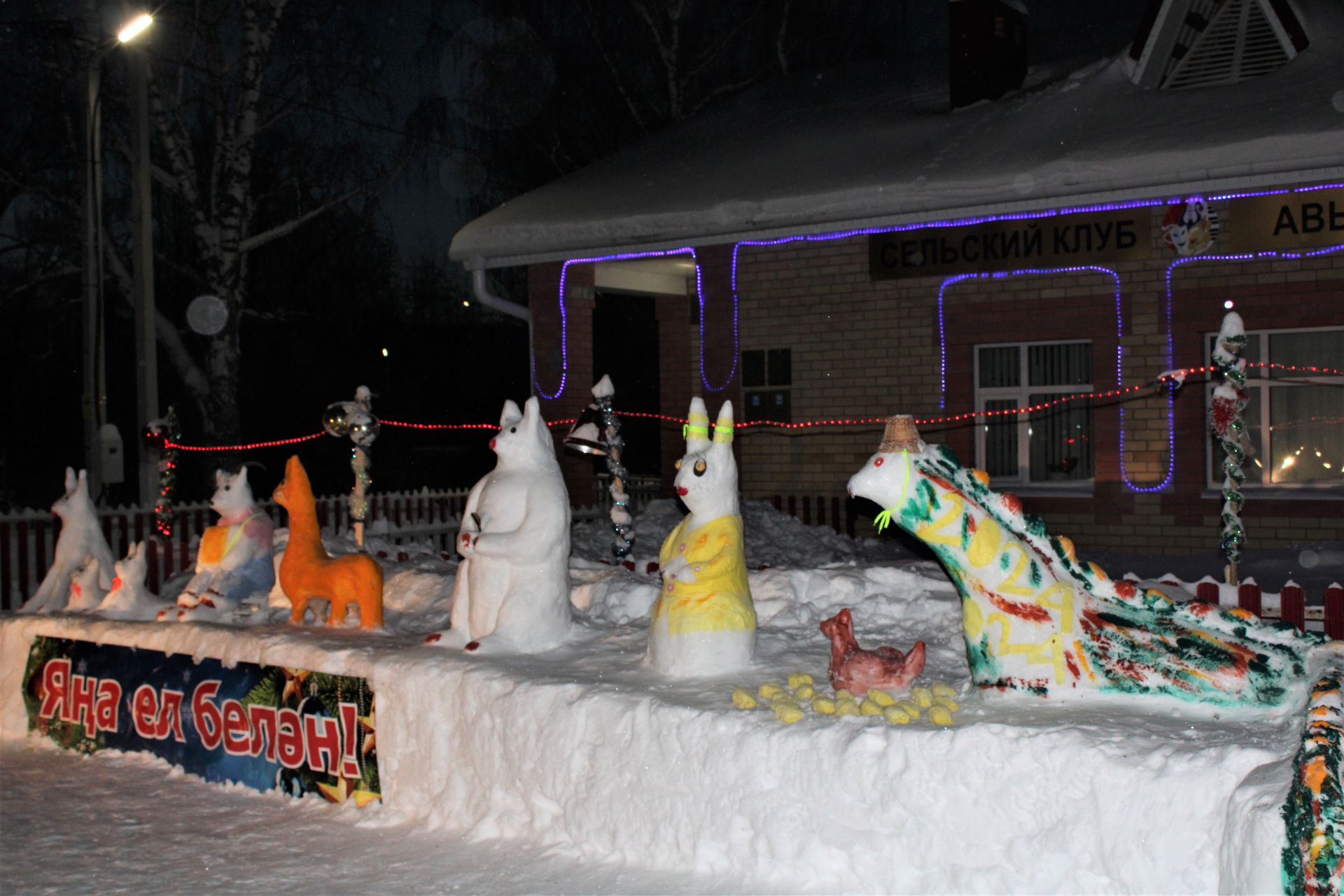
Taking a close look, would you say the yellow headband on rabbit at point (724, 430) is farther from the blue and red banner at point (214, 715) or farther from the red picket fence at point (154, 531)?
the red picket fence at point (154, 531)

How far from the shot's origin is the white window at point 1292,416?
11.7m

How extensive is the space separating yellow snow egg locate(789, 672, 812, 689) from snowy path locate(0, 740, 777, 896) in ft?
2.94

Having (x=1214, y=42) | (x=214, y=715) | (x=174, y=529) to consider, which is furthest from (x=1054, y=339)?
(x=174, y=529)

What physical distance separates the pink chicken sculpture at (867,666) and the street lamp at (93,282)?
10.1 m

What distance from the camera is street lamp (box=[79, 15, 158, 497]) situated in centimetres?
1362

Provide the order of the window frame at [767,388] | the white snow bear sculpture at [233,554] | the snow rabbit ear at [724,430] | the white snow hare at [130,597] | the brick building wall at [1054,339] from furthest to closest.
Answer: the window frame at [767,388], the brick building wall at [1054,339], the white snow hare at [130,597], the white snow bear sculpture at [233,554], the snow rabbit ear at [724,430]

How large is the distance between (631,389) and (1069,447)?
19819 millimetres

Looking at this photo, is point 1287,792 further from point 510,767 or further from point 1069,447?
point 1069,447

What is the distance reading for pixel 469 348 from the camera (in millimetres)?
31359

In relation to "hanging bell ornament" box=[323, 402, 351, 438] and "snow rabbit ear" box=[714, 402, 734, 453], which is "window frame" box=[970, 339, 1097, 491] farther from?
"snow rabbit ear" box=[714, 402, 734, 453]

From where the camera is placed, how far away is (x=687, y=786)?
532 centimetres

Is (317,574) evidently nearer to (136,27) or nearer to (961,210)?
(961,210)

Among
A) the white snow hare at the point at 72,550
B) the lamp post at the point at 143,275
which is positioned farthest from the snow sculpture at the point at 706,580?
the lamp post at the point at 143,275

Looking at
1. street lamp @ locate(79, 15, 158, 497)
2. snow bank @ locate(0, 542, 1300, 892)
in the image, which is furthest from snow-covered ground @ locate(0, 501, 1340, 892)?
street lamp @ locate(79, 15, 158, 497)
